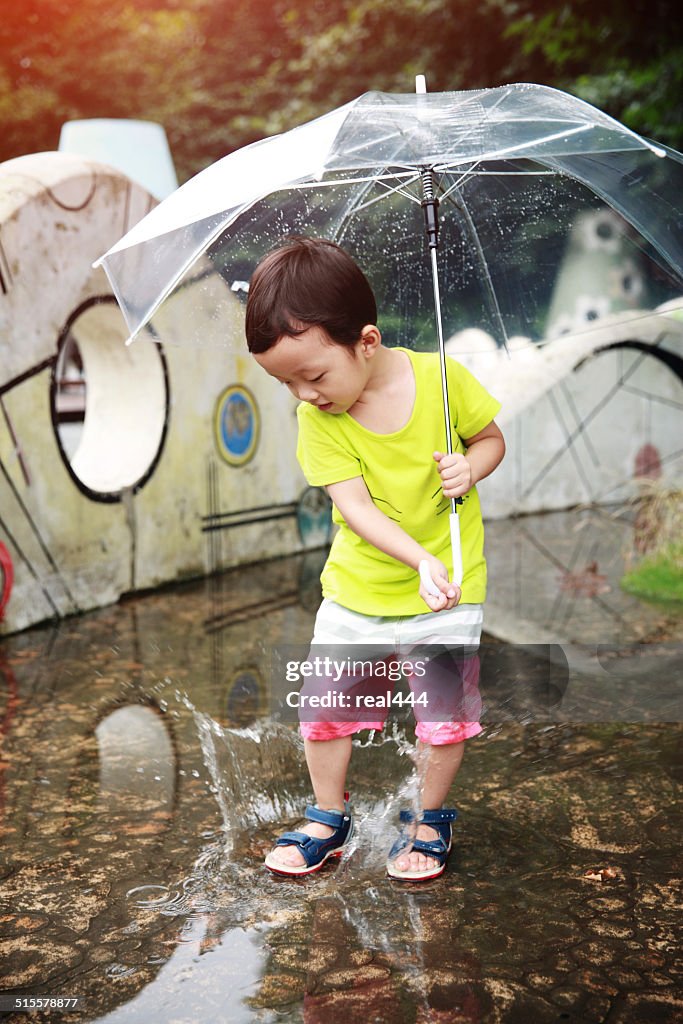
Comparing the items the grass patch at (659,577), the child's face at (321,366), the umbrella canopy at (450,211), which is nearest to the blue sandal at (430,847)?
the child's face at (321,366)

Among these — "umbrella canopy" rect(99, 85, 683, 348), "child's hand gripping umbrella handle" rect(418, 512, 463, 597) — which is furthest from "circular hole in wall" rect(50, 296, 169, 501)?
"child's hand gripping umbrella handle" rect(418, 512, 463, 597)

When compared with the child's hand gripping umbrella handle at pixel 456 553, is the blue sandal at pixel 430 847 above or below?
below

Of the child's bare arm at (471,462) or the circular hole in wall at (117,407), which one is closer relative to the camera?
the child's bare arm at (471,462)

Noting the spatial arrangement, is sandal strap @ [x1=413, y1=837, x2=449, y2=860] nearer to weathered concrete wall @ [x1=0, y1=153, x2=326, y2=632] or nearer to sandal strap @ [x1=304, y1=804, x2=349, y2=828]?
sandal strap @ [x1=304, y1=804, x2=349, y2=828]

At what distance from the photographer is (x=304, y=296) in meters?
2.24

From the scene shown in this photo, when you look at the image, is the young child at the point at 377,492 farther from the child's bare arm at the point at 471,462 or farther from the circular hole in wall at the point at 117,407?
the circular hole in wall at the point at 117,407

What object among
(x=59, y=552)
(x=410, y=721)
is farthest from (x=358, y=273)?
(x=59, y=552)

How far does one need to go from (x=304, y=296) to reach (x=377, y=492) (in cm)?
50

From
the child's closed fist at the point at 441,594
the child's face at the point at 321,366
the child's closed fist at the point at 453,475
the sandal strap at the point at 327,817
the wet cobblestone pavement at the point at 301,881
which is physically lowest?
the wet cobblestone pavement at the point at 301,881

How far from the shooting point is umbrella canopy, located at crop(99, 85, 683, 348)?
7.68ft

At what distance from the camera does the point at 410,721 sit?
12.2 feet

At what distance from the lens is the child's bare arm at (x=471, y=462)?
2320mm

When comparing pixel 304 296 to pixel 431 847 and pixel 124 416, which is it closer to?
pixel 431 847

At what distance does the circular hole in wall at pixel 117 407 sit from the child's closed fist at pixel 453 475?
354 cm
